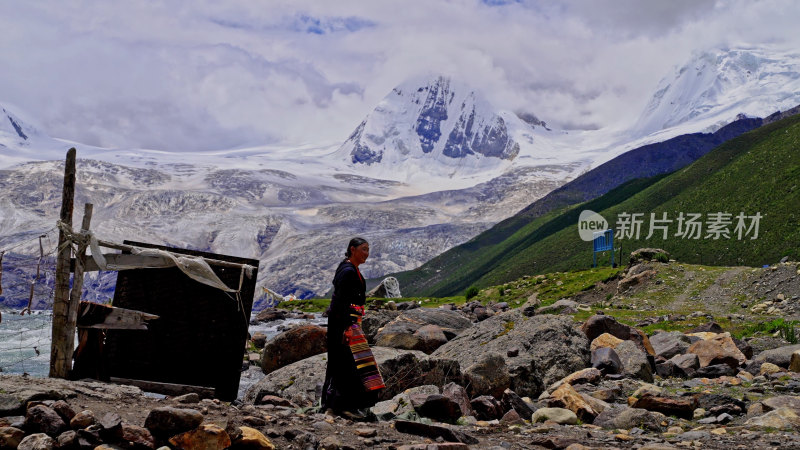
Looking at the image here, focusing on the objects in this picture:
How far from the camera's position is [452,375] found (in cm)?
1422

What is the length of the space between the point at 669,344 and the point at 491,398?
9.14 meters

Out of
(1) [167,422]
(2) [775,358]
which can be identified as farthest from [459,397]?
(2) [775,358]

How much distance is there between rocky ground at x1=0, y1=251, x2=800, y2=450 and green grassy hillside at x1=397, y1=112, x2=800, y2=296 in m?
50.3

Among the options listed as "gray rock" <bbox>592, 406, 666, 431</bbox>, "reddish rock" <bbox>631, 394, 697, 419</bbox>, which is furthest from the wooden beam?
"reddish rock" <bbox>631, 394, 697, 419</bbox>

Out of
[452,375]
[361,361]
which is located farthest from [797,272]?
[361,361]

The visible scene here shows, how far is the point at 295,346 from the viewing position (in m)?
21.4

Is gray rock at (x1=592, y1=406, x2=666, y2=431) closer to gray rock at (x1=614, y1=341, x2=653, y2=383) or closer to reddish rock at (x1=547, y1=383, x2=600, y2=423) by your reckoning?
reddish rock at (x1=547, y1=383, x2=600, y2=423)

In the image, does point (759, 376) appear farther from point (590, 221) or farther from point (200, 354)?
point (590, 221)

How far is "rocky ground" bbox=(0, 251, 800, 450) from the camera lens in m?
8.05

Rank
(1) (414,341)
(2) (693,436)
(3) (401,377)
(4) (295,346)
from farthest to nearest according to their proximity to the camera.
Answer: (4) (295,346), (1) (414,341), (3) (401,377), (2) (693,436)

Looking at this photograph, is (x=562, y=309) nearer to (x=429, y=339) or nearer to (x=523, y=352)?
(x=429, y=339)

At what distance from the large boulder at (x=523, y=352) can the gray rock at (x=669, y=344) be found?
3.26 metres

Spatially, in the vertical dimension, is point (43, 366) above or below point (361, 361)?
below

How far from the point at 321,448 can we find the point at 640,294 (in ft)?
112
